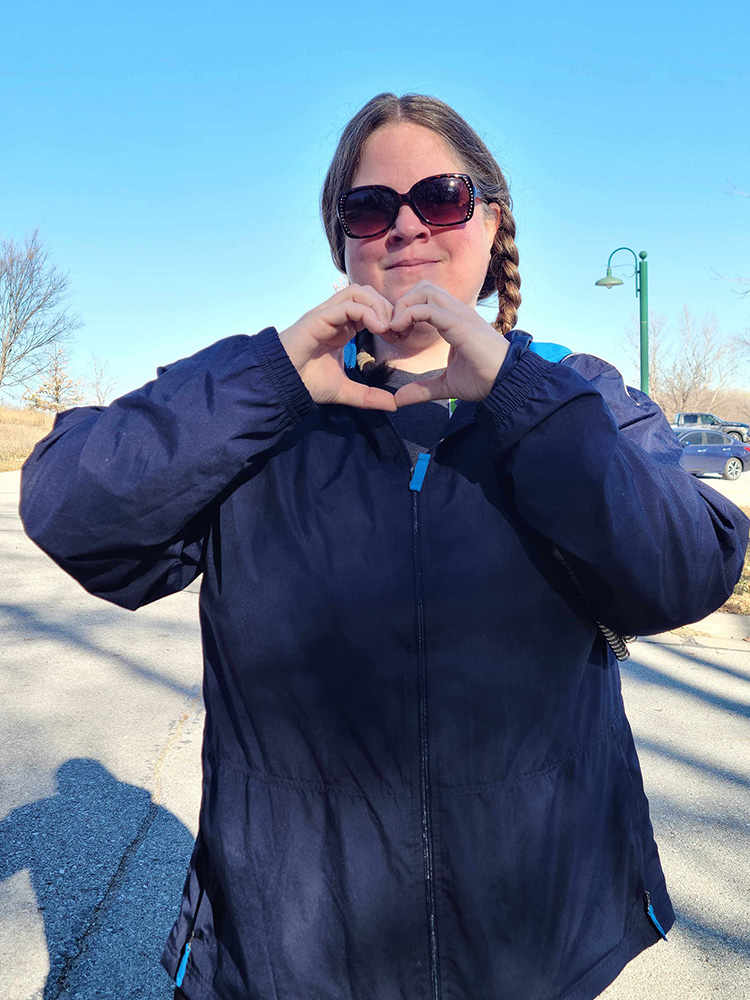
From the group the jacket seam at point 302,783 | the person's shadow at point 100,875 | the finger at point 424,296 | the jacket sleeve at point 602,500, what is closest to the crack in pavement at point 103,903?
the person's shadow at point 100,875

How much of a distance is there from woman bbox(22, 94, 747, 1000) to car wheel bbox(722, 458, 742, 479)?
76.5 feet

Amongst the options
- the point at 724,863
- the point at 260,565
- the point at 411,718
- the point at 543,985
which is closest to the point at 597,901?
the point at 543,985

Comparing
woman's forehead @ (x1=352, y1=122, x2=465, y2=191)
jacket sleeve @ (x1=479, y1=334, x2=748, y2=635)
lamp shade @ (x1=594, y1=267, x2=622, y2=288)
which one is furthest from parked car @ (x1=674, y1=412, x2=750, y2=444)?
jacket sleeve @ (x1=479, y1=334, x2=748, y2=635)

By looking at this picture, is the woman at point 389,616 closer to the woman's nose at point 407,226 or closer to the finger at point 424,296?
the finger at point 424,296

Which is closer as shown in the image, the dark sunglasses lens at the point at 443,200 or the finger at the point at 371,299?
the finger at the point at 371,299

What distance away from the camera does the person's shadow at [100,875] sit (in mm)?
2508

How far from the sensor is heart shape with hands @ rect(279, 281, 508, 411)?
1.12 m

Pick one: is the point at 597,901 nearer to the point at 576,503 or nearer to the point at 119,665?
the point at 576,503

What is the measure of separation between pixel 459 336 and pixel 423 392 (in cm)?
12

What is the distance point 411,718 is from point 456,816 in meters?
0.15

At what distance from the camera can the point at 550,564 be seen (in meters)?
1.20

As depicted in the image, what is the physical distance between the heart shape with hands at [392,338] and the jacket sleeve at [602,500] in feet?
0.13

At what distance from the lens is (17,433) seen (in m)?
24.1

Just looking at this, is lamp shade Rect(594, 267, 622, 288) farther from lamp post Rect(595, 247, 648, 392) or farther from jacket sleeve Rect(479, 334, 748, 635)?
jacket sleeve Rect(479, 334, 748, 635)
